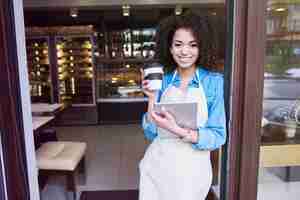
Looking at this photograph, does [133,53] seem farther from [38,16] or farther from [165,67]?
[165,67]

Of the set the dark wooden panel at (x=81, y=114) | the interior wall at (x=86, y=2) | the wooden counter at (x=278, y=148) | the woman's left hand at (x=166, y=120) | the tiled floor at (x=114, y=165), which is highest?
the interior wall at (x=86, y=2)

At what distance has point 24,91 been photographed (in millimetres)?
1558

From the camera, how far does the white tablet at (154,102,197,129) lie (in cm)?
126

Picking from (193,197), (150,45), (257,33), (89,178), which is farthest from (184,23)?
(150,45)

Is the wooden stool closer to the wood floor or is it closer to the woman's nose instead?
the wood floor

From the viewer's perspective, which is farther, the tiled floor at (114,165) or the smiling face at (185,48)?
the tiled floor at (114,165)

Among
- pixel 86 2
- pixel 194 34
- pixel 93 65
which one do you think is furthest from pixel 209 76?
pixel 93 65

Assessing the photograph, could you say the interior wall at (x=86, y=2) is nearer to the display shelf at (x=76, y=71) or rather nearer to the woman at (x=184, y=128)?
the display shelf at (x=76, y=71)

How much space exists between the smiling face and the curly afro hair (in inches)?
0.7

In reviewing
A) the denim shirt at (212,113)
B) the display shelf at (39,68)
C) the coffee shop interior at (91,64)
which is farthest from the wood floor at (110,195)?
the display shelf at (39,68)

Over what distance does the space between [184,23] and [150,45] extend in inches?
203

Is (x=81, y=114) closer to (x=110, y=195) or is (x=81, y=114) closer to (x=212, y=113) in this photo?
(x=110, y=195)

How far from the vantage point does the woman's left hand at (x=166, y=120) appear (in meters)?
1.27

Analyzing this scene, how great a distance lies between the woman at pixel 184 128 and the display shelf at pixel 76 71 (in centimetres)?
466
